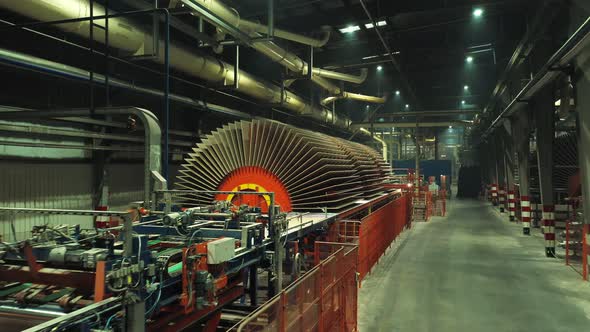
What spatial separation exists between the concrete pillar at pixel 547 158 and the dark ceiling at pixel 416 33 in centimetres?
235

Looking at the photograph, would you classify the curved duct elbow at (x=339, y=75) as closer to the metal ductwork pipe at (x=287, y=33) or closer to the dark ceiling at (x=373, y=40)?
the dark ceiling at (x=373, y=40)

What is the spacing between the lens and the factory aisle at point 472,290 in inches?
209

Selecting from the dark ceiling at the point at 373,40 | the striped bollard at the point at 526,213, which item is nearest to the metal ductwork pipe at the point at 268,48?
the dark ceiling at the point at 373,40

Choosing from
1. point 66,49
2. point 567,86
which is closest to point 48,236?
point 66,49

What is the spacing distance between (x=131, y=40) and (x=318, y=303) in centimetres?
516

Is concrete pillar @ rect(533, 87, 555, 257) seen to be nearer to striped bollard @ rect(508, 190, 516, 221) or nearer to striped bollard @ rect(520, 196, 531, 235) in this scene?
striped bollard @ rect(520, 196, 531, 235)

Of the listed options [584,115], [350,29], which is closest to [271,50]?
[350,29]

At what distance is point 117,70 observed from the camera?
838 centimetres

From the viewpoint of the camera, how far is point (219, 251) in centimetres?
300

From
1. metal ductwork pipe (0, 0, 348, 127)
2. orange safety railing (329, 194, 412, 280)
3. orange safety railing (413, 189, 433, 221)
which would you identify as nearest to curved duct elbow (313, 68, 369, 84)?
metal ductwork pipe (0, 0, 348, 127)

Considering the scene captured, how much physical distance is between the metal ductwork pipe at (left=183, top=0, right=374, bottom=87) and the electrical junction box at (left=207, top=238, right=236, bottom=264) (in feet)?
12.6

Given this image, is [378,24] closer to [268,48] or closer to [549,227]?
[268,48]

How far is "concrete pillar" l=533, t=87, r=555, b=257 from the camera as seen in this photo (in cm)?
916

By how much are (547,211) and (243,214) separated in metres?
7.93
